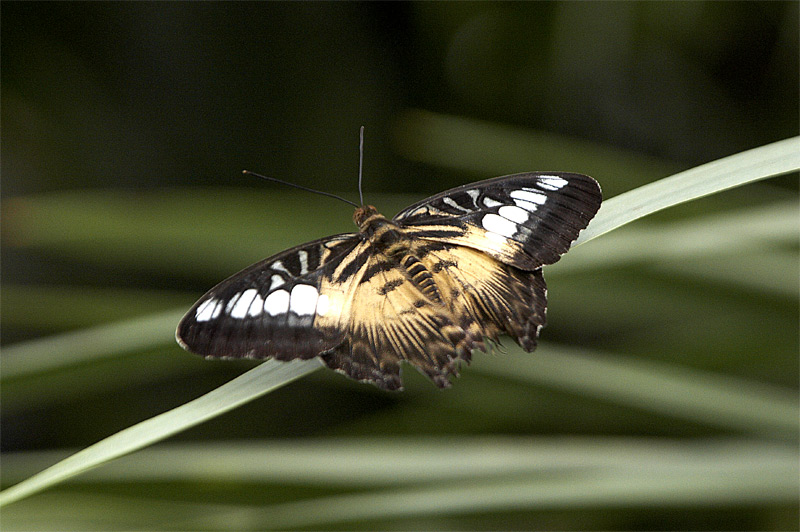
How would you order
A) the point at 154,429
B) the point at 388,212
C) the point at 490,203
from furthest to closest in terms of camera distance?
the point at 388,212 < the point at 490,203 < the point at 154,429

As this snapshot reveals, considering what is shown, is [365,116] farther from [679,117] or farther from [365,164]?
[679,117]

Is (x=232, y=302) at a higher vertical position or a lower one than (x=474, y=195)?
lower

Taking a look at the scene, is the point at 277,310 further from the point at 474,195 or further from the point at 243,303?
the point at 474,195

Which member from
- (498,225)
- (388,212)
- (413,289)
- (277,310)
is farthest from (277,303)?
(388,212)

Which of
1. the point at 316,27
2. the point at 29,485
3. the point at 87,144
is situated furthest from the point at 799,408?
the point at 87,144

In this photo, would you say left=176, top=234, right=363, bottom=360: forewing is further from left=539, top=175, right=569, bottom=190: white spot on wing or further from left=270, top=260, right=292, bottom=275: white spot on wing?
left=539, top=175, right=569, bottom=190: white spot on wing

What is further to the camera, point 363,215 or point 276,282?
point 363,215

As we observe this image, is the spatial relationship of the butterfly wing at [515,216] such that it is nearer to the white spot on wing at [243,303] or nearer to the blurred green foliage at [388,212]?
the blurred green foliage at [388,212]
